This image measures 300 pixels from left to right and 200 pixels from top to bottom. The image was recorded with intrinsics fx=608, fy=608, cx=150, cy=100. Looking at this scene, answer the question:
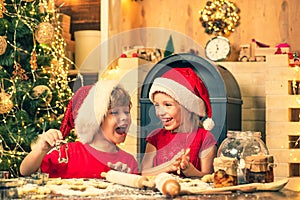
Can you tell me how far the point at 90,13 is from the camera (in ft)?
18.8

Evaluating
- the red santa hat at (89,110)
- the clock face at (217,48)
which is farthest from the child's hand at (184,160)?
the clock face at (217,48)

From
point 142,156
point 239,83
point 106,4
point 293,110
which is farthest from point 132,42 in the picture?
point 142,156

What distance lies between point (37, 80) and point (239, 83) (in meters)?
1.89

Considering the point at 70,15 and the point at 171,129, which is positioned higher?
the point at 70,15

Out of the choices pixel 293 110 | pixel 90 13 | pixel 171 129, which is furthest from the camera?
pixel 90 13

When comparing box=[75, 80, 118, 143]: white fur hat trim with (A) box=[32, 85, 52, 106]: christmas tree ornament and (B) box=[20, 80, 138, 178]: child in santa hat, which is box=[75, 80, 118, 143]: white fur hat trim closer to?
(B) box=[20, 80, 138, 178]: child in santa hat

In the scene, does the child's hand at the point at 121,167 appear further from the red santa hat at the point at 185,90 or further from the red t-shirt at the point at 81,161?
the red santa hat at the point at 185,90

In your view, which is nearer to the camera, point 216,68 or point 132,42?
point 216,68

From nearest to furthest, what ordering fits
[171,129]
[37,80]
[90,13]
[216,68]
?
[171,129] → [37,80] → [216,68] → [90,13]

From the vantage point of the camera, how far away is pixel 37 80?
422 cm

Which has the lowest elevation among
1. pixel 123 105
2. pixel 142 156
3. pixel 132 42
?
pixel 142 156

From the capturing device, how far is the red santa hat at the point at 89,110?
7.56 feet

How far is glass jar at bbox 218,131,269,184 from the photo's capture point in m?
1.83

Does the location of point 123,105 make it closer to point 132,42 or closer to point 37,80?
point 37,80
